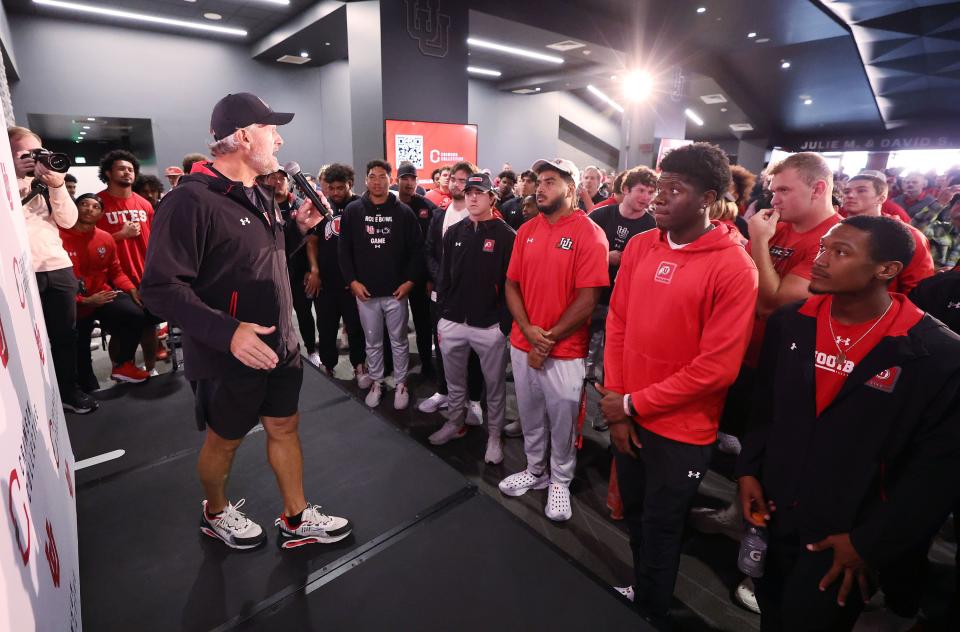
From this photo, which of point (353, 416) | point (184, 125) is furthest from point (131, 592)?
point (184, 125)

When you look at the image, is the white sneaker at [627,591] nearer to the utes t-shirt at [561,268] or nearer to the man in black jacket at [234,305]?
the utes t-shirt at [561,268]

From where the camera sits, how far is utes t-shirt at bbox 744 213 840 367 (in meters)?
1.80

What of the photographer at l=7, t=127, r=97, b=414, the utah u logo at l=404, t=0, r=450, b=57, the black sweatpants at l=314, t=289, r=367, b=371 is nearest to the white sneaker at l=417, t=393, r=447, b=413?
the black sweatpants at l=314, t=289, r=367, b=371

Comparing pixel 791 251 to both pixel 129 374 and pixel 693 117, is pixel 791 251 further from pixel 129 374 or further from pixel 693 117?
pixel 693 117

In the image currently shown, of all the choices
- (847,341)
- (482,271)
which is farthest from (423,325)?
(847,341)

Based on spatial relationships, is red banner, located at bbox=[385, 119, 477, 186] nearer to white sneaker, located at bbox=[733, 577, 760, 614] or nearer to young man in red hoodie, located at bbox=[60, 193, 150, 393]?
young man in red hoodie, located at bbox=[60, 193, 150, 393]

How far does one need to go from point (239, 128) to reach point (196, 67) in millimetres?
8862

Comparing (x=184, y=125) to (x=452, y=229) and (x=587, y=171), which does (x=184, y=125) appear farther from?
(x=452, y=229)

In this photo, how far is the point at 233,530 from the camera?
1768mm

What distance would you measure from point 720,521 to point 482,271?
1.76 metres

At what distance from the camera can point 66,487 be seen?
168 cm

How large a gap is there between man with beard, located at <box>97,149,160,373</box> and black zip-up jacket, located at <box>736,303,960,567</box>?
161 inches

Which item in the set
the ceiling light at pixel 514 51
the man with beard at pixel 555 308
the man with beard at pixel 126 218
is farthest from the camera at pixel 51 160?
the ceiling light at pixel 514 51

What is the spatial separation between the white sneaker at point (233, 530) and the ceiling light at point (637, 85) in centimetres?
985
